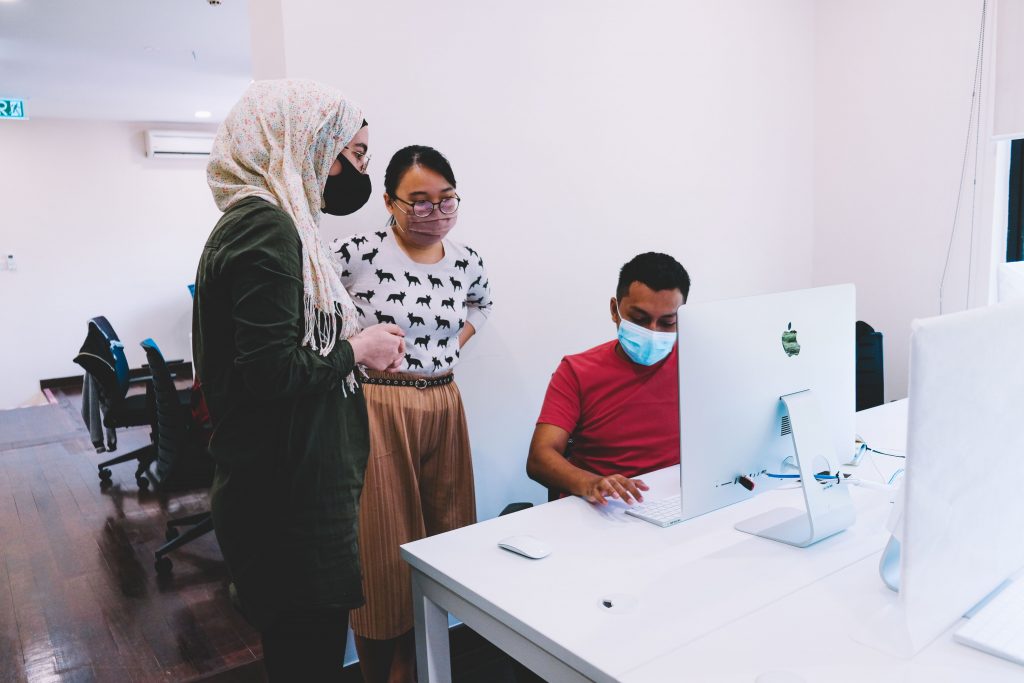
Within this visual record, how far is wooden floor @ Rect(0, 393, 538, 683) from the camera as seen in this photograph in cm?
248

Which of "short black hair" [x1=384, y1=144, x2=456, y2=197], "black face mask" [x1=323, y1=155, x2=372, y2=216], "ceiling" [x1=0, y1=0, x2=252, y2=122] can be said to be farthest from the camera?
"ceiling" [x1=0, y1=0, x2=252, y2=122]

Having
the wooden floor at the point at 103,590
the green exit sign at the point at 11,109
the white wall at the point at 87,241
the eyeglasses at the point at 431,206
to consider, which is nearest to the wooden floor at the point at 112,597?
the wooden floor at the point at 103,590

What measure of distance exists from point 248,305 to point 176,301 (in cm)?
771

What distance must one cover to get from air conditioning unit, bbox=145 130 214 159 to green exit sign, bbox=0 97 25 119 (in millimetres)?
1674

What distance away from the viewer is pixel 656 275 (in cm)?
192

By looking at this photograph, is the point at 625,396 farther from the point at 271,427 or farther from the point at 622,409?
the point at 271,427

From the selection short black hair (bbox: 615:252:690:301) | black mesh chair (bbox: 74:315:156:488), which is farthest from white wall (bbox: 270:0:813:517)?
black mesh chair (bbox: 74:315:156:488)

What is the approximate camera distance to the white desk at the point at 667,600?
40.9 inches

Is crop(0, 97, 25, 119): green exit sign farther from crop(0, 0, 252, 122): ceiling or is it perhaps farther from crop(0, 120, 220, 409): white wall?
crop(0, 120, 220, 409): white wall

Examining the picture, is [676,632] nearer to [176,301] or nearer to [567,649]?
[567,649]

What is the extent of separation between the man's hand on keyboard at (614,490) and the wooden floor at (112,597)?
921mm

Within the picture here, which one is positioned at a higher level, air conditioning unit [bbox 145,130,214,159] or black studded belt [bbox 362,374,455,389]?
air conditioning unit [bbox 145,130,214,159]

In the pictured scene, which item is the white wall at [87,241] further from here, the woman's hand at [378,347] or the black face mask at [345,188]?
the woman's hand at [378,347]

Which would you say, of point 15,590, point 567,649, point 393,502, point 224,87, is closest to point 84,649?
point 15,590
